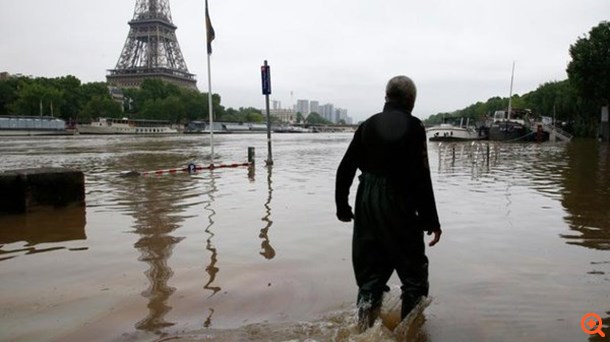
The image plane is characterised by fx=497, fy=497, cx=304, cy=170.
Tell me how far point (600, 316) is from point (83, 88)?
119 metres

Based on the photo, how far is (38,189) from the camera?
28.5ft

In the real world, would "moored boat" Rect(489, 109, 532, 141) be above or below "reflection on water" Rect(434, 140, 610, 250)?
above

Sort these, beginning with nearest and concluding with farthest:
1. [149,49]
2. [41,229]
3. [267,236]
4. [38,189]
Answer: [267,236], [41,229], [38,189], [149,49]

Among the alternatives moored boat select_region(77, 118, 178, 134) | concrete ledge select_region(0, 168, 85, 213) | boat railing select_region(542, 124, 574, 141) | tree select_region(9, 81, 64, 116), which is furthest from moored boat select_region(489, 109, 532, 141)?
tree select_region(9, 81, 64, 116)

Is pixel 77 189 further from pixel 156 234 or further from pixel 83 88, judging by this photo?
pixel 83 88

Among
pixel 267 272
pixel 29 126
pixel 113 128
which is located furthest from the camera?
pixel 113 128

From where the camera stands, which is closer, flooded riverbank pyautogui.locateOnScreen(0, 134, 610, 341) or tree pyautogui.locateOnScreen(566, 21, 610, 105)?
flooded riverbank pyautogui.locateOnScreen(0, 134, 610, 341)

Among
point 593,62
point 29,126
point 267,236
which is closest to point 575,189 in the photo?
point 267,236

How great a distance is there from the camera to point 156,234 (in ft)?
23.4

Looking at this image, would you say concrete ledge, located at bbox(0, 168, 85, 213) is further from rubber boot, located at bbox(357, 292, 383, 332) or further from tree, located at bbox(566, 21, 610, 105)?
tree, located at bbox(566, 21, 610, 105)

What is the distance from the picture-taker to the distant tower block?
423 feet

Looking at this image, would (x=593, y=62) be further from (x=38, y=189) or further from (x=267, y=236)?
(x=38, y=189)

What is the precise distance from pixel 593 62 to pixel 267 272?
47.3 meters

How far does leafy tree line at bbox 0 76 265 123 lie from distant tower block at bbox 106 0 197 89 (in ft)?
25.2
